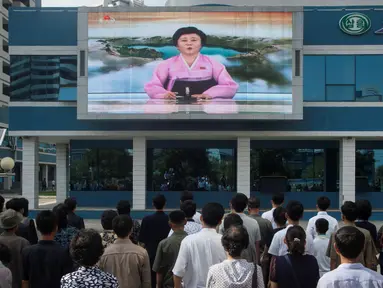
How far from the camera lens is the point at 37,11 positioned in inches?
871

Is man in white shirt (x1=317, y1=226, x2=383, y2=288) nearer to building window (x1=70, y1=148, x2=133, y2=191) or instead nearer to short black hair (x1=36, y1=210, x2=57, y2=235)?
short black hair (x1=36, y1=210, x2=57, y2=235)

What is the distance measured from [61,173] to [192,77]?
993 cm

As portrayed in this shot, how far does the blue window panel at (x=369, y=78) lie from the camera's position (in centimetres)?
2145

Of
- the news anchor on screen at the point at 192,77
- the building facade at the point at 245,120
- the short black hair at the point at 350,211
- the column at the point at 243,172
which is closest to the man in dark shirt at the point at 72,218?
the short black hair at the point at 350,211

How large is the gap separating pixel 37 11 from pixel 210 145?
A: 9905mm

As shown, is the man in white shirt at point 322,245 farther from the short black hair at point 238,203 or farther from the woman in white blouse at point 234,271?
the woman in white blouse at point 234,271

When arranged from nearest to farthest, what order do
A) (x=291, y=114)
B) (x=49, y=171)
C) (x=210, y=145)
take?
1. (x=291, y=114)
2. (x=210, y=145)
3. (x=49, y=171)

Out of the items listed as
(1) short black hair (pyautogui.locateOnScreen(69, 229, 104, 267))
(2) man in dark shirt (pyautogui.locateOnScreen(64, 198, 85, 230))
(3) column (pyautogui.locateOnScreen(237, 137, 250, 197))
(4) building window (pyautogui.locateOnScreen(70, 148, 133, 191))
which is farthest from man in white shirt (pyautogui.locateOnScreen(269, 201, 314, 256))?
(4) building window (pyautogui.locateOnScreen(70, 148, 133, 191))

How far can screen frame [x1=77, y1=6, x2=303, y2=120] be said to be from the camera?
65.9 ft

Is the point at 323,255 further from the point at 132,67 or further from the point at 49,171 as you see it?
the point at 49,171

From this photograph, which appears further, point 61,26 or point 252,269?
point 61,26

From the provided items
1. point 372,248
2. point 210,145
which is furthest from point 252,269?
Result: point 210,145

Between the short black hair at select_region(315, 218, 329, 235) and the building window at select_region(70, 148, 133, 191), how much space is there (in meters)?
19.1

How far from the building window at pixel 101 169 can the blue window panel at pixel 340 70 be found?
10.3m
